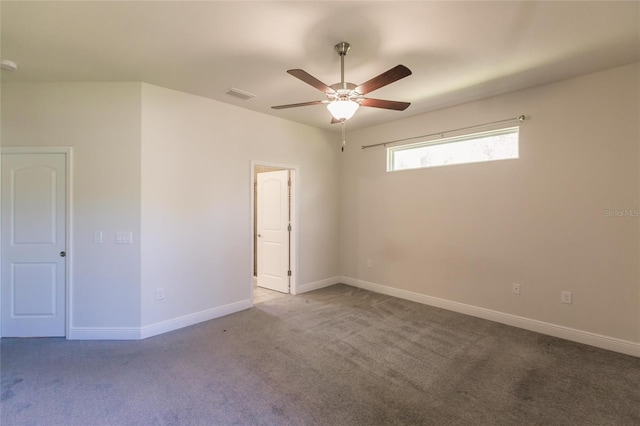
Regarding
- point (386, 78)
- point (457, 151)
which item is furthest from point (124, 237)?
point (457, 151)

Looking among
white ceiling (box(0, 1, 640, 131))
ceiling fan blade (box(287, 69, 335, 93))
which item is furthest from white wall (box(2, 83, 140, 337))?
ceiling fan blade (box(287, 69, 335, 93))

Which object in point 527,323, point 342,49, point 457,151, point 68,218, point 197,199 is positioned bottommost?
point 527,323

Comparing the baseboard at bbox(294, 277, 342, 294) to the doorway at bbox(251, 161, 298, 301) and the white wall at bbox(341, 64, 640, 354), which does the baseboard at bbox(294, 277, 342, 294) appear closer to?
the doorway at bbox(251, 161, 298, 301)

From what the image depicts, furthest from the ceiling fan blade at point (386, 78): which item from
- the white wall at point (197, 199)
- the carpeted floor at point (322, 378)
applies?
the carpeted floor at point (322, 378)

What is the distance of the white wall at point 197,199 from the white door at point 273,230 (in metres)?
0.63

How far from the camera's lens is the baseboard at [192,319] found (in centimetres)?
333

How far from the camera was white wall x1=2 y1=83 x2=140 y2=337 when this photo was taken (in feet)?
10.6

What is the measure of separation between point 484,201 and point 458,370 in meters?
2.13

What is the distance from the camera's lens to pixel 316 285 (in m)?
5.20

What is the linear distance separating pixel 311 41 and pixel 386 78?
0.77 m

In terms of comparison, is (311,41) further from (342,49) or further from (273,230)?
(273,230)

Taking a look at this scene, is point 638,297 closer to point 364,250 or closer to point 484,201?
point 484,201

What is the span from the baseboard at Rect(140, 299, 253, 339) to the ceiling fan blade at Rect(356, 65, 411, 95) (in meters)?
3.17

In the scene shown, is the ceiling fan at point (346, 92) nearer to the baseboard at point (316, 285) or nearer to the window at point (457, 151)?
the window at point (457, 151)
